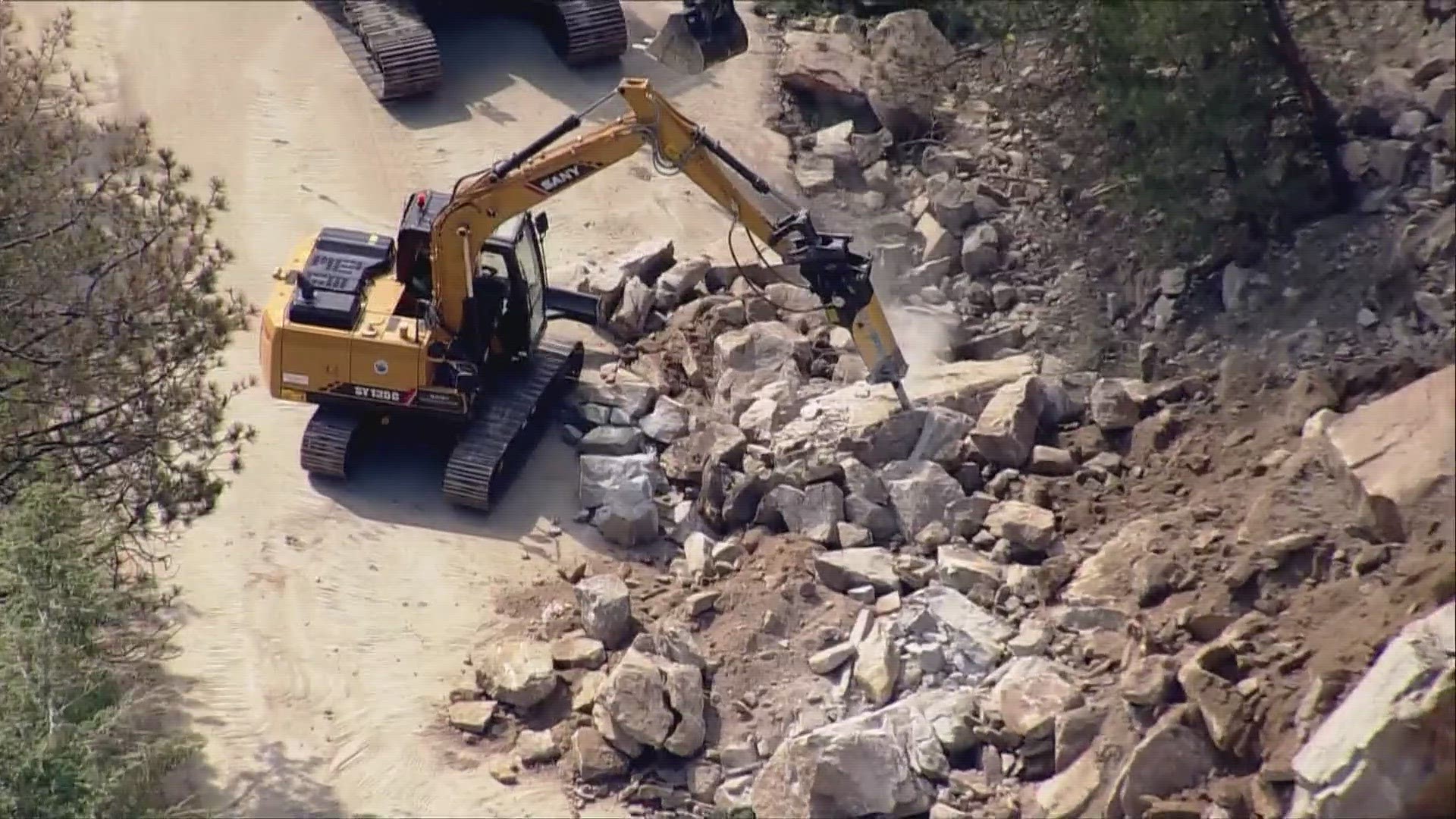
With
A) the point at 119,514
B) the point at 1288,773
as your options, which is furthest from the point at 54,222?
the point at 1288,773

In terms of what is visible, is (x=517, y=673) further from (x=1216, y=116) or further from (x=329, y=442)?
(x=1216, y=116)

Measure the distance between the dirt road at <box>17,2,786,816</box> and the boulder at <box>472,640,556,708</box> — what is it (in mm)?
380

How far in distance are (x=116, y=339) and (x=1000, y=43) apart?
11.0 metres

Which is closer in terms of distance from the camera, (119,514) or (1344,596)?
(1344,596)

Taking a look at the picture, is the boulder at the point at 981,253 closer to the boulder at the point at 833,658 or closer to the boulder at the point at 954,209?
the boulder at the point at 954,209

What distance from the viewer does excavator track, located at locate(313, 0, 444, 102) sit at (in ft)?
76.1

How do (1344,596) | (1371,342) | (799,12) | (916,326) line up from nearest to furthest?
(1344,596), (1371,342), (916,326), (799,12)

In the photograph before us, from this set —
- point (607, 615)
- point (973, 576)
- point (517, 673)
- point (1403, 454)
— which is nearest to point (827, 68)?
point (607, 615)

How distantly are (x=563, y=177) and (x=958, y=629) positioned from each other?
5.31m

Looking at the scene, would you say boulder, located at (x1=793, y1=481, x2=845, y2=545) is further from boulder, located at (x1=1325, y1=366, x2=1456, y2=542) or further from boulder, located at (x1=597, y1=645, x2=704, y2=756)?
boulder, located at (x1=1325, y1=366, x2=1456, y2=542)

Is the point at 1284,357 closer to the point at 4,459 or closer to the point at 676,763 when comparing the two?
the point at 676,763

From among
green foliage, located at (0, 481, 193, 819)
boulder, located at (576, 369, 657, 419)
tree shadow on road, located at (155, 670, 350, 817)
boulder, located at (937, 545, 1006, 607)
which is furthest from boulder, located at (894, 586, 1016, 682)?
green foliage, located at (0, 481, 193, 819)

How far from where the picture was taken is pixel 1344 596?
11.7 metres

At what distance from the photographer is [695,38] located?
1525 centimetres
